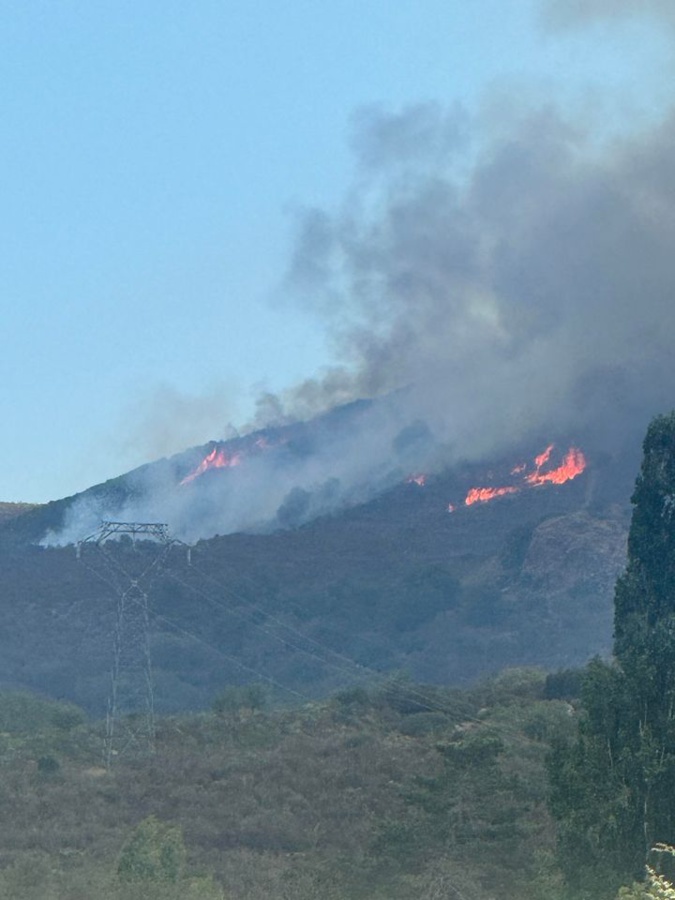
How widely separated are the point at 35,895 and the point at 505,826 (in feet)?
69.5

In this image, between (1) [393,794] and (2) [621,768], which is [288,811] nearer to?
(1) [393,794]

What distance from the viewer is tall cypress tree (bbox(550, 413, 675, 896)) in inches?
2028

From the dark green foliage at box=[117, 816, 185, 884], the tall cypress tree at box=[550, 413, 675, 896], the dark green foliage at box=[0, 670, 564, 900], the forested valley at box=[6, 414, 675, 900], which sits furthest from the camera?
the dark green foliage at box=[0, 670, 564, 900]

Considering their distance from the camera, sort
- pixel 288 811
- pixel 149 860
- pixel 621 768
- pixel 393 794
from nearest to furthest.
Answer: pixel 621 768 < pixel 149 860 < pixel 288 811 < pixel 393 794

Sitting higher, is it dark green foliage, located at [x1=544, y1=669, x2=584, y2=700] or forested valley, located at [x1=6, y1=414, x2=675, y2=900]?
dark green foliage, located at [x1=544, y1=669, x2=584, y2=700]

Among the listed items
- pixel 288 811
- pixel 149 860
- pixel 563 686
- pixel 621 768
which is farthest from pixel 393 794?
pixel 563 686

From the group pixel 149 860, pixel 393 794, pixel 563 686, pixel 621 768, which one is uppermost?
pixel 563 686

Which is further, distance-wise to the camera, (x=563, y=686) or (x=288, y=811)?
(x=563, y=686)

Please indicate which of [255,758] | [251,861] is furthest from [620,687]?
[255,758]

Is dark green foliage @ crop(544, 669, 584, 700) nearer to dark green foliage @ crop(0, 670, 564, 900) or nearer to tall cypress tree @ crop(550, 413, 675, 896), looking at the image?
dark green foliage @ crop(0, 670, 564, 900)

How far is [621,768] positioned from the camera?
52.8m

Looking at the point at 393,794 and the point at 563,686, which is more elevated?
the point at 563,686

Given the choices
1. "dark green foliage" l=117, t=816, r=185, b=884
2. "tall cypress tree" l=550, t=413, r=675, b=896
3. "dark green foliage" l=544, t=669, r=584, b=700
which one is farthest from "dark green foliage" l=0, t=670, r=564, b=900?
"dark green foliage" l=544, t=669, r=584, b=700

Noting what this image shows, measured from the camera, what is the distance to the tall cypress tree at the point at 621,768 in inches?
2028
